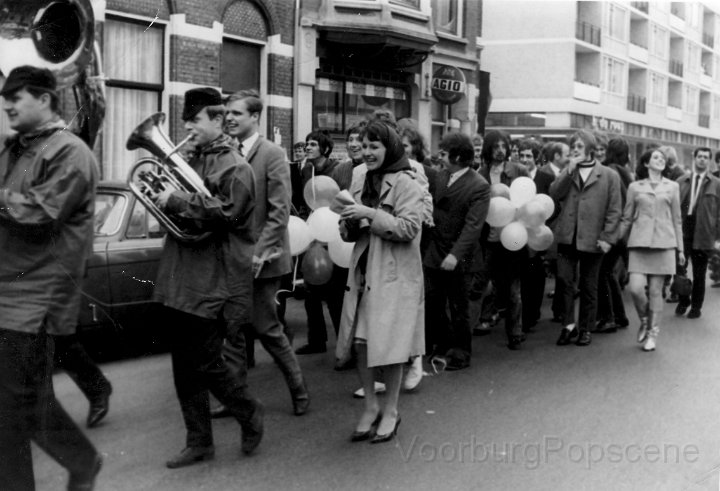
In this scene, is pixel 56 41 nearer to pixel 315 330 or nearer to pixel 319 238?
pixel 319 238

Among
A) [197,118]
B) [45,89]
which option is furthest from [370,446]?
[45,89]

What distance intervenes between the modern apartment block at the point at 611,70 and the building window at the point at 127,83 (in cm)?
438

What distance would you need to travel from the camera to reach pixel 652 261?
7.96 metres

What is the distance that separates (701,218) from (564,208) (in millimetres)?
2522

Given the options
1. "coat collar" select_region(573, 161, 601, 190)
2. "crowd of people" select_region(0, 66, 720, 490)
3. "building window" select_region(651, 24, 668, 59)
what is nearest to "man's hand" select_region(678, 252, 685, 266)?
"crowd of people" select_region(0, 66, 720, 490)

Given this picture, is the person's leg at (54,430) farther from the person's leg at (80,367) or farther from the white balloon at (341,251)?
the white balloon at (341,251)

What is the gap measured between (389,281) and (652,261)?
13.3ft

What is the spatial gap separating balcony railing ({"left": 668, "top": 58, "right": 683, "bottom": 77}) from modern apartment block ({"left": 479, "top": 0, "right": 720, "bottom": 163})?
2 cm

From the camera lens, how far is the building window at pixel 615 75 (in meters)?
13.7

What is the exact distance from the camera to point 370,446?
4.94 meters

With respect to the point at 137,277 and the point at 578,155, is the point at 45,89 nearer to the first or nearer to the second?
the point at 137,277

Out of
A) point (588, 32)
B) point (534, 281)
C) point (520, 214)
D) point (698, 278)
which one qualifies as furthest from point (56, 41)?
point (588, 32)

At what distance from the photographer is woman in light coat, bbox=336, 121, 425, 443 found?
16.2 feet

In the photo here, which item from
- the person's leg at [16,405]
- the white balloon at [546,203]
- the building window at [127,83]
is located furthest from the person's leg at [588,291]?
the person's leg at [16,405]
